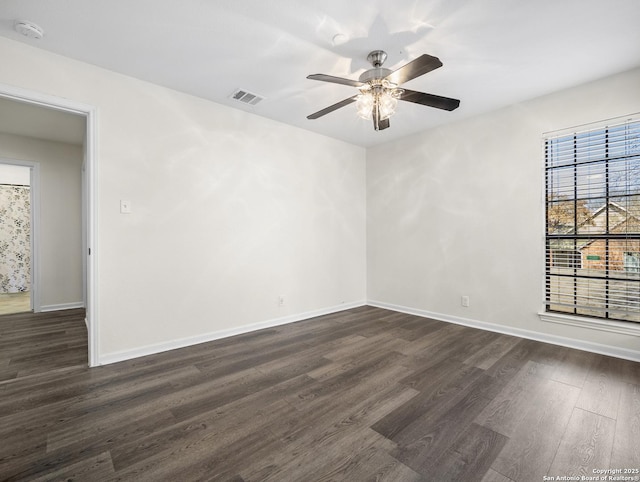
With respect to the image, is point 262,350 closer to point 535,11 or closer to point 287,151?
point 287,151

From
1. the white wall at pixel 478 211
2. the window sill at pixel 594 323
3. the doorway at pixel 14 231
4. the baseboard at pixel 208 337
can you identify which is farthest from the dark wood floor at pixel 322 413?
the doorway at pixel 14 231

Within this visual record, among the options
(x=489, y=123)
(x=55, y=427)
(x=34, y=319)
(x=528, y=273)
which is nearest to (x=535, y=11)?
(x=489, y=123)

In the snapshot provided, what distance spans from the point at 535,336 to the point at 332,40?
343 cm

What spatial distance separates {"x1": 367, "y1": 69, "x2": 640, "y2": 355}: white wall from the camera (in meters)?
2.96

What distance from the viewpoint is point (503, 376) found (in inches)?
91.3

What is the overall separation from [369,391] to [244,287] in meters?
1.91

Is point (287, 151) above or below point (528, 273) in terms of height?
above

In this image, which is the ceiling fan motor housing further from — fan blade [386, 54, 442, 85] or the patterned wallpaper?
the patterned wallpaper

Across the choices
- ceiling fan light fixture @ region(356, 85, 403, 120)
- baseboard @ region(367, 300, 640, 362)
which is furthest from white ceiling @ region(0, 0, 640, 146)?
baseboard @ region(367, 300, 640, 362)

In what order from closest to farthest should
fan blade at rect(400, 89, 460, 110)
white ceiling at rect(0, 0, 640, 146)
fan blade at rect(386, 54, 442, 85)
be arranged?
fan blade at rect(386, 54, 442, 85) → white ceiling at rect(0, 0, 640, 146) → fan blade at rect(400, 89, 460, 110)

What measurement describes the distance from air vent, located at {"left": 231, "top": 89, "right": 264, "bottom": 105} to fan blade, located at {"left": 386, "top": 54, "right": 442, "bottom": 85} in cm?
153

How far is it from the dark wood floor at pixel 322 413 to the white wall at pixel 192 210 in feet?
1.60

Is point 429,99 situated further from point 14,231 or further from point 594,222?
point 14,231

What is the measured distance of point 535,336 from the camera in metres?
3.13
